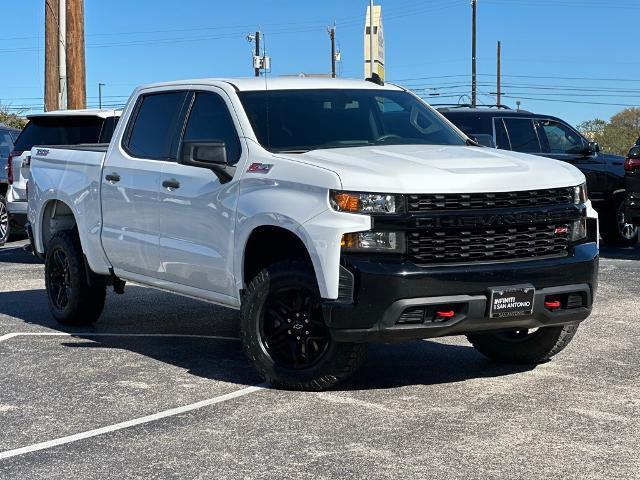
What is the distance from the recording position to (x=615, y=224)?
1727cm

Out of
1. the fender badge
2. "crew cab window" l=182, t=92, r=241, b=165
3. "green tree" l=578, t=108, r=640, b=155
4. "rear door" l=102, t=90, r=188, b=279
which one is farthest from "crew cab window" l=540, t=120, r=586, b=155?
"green tree" l=578, t=108, r=640, b=155

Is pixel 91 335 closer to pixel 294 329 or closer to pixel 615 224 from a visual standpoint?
pixel 294 329

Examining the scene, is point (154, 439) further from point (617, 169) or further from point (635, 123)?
point (635, 123)

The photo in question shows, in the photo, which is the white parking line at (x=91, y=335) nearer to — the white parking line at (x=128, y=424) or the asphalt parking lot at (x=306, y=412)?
the asphalt parking lot at (x=306, y=412)

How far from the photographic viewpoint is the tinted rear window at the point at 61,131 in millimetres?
14922

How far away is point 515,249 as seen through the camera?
22.5 ft

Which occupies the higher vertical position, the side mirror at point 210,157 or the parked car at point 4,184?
the side mirror at point 210,157

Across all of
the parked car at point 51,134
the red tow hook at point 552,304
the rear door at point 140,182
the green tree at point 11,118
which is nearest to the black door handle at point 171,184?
the rear door at point 140,182

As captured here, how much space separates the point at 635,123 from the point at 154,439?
119 meters

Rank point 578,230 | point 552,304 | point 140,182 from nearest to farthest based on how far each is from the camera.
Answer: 1. point 552,304
2. point 578,230
3. point 140,182

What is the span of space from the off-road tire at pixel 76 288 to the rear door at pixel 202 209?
4.95ft

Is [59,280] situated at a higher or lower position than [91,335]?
higher

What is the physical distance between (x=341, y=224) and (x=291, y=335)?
88 cm

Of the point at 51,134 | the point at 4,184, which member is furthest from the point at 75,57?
the point at 51,134
